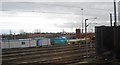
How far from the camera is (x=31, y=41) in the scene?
4325 centimetres

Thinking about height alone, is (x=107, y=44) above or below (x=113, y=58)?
above

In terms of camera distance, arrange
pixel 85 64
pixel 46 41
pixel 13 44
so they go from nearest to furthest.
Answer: pixel 85 64, pixel 13 44, pixel 46 41

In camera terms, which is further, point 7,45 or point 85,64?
point 7,45

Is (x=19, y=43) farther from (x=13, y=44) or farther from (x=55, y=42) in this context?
(x=55, y=42)

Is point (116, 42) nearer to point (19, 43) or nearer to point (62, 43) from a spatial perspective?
point (19, 43)

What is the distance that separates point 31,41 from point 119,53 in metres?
31.2

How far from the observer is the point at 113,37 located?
537 inches

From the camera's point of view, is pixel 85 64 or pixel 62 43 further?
pixel 62 43

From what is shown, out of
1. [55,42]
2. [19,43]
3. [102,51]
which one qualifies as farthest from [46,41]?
[102,51]

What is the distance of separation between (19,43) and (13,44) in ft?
4.25

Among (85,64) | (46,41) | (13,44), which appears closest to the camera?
(85,64)

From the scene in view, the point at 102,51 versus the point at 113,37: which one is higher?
the point at 113,37

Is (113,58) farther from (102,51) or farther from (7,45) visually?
(7,45)

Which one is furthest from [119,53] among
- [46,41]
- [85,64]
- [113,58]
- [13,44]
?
[46,41]
